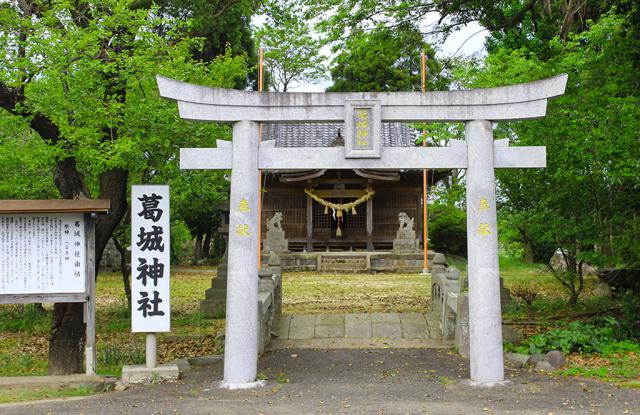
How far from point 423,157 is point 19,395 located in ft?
19.8

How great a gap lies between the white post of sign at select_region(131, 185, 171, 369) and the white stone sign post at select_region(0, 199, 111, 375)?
51cm

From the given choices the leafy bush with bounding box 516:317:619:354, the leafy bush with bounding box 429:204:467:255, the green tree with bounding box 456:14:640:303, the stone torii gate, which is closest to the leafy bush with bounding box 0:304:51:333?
the stone torii gate

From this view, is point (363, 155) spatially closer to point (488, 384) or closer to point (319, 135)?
point (488, 384)

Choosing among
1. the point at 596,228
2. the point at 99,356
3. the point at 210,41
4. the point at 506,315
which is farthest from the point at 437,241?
the point at 99,356

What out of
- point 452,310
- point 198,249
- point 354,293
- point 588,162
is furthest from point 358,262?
point 588,162

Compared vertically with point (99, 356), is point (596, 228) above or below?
above

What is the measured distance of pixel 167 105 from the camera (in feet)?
37.6

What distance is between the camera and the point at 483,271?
9.43m

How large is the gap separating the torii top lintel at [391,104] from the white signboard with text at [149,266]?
1.56 m

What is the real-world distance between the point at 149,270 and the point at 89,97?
271 centimetres

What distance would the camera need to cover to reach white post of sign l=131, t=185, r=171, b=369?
9953 millimetres

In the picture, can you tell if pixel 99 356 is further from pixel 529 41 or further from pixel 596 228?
pixel 529 41

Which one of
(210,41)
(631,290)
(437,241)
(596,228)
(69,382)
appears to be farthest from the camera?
(437,241)

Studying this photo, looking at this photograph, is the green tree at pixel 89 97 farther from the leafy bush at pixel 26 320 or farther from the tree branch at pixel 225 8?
the tree branch at pixel 225 8
